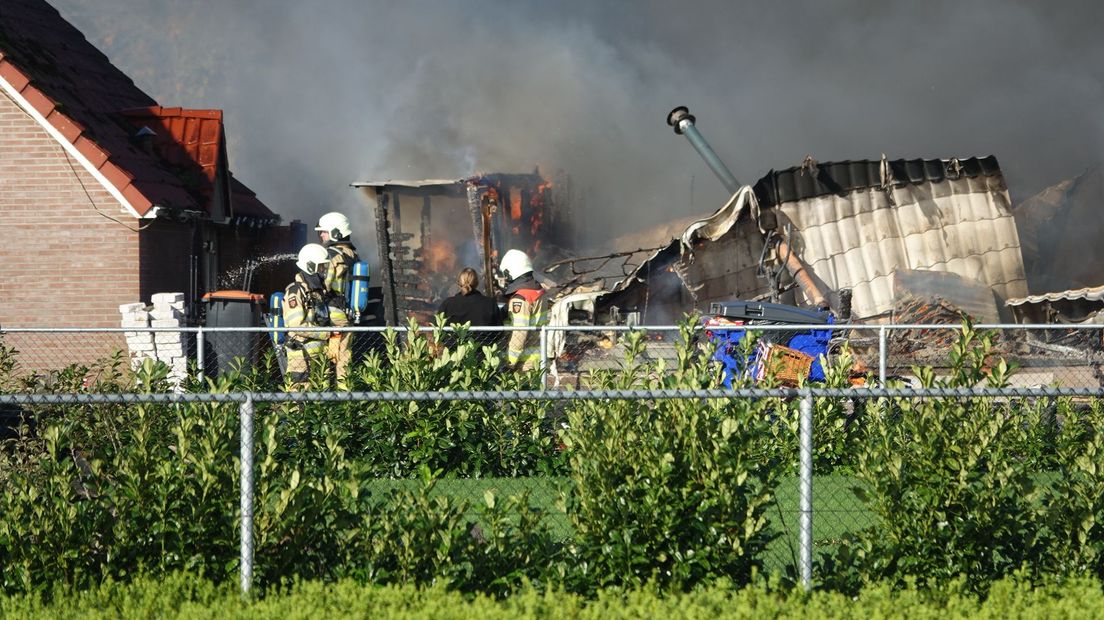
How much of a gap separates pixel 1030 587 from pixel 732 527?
133 centimetres

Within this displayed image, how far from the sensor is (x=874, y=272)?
48.7ft

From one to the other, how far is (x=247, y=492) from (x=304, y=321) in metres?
5.78

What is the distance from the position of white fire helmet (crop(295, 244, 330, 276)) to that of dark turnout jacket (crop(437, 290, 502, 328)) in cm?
164

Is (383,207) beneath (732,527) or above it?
above

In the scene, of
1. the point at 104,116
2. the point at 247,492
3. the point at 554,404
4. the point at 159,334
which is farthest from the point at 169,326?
the point at 247,492

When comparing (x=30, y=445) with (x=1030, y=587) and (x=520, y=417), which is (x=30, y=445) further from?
(x=1030, y=587)

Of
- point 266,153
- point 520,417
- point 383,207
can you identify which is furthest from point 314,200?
point 520,417

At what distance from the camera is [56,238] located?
44.8ft

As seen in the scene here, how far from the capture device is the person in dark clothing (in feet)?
34.8

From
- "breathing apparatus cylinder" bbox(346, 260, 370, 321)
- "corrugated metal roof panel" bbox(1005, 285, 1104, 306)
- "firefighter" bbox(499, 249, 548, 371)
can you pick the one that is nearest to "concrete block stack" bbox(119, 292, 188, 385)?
"breathing apparatus cylinder" bbox(346, 260, 370, 321)

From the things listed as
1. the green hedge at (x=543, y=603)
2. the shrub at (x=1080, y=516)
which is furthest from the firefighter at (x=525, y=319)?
the shrub at (x=1080, y=516)

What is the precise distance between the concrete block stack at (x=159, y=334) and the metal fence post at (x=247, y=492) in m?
6.36

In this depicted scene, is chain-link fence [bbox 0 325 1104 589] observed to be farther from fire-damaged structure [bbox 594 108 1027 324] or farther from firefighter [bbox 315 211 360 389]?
fire-damaged structure [bbox 594 108 1027 324]

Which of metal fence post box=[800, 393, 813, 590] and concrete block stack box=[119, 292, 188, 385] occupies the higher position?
concrete block stack box=[119, 292, 188, 385]
